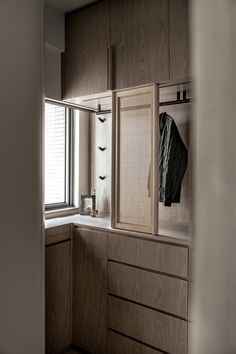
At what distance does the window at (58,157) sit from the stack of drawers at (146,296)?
2.77 ft

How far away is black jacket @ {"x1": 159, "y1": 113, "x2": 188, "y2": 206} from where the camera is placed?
1.92m

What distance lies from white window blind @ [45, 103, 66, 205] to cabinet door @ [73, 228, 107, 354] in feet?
1.88

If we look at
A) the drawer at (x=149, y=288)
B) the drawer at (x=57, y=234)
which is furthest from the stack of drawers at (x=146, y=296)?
the drawer at (x=57, y=234)

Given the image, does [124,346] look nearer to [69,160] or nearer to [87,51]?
[69,160]

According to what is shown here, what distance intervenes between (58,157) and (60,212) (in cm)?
50

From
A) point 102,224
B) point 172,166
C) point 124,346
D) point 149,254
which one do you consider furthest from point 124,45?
point 124,346

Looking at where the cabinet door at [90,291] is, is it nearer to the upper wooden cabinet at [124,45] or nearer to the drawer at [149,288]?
the drawer at [149,288]
